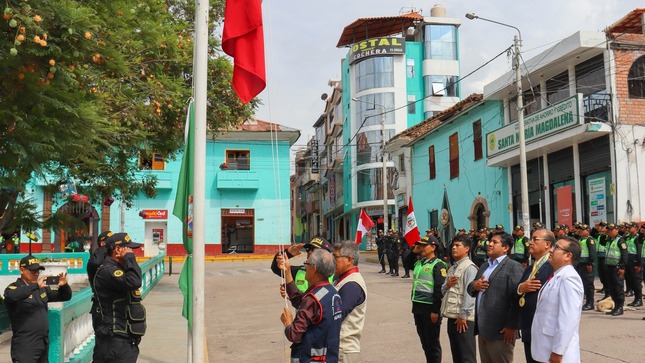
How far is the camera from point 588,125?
21641 mm

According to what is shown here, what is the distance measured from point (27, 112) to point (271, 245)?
125 ft

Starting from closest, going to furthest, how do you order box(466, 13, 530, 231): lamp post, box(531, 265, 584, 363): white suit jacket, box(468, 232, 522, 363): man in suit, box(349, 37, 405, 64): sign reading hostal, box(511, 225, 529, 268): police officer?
box(531, 265, 584, 363): white suit jacket → box(468, 232, 522, 363): man in suit → box(511, 225, 529, 268): police officer → box(466, 13, 530, 231): lamp post → box(349, 37, 405, 64): sign reading hostal

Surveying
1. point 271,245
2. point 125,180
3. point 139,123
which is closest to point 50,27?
point 139,123

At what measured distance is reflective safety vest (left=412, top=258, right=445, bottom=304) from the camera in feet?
24.4

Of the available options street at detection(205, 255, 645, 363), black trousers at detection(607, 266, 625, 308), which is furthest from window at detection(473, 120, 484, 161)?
black trousers at detection(607, 266, 625, 308)

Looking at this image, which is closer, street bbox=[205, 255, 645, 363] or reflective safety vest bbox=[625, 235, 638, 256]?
street bbox=[205, 255, 645, 363]

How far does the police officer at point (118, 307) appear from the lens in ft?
19.8

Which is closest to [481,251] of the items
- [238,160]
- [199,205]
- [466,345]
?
[466,345]

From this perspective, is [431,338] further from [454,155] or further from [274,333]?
[454,155]

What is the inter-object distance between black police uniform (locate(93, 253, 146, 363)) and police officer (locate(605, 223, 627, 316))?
10.1 m

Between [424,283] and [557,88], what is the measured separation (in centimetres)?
1938

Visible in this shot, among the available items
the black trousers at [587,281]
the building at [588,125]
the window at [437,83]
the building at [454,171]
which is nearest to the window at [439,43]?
the window at [437,83]

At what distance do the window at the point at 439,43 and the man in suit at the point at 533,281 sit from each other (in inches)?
1870

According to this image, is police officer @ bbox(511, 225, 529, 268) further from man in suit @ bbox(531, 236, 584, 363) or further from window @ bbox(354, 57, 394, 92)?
window @ bbox(354, 57, 394, 92)
